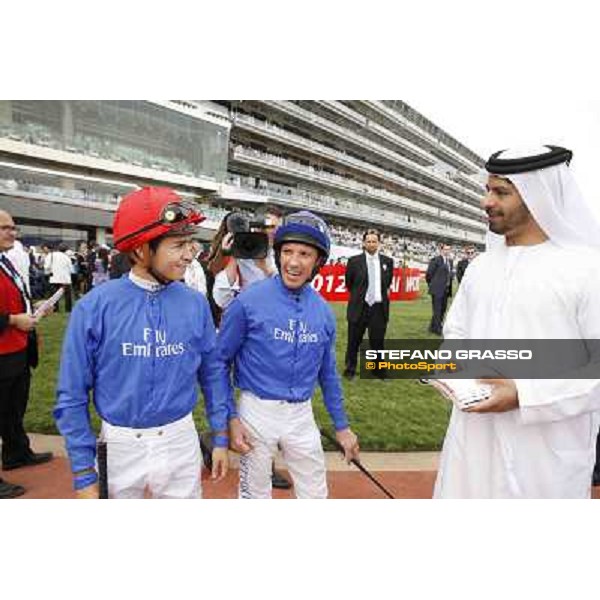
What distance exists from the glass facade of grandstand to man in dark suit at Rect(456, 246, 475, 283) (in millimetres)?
947

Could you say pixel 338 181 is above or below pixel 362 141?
below

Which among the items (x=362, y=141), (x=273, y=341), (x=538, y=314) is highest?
(x=362, y=141)

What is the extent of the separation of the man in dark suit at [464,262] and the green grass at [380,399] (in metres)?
0.13

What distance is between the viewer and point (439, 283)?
168 cm

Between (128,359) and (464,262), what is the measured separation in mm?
1082

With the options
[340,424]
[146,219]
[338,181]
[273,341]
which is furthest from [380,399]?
[146,219]

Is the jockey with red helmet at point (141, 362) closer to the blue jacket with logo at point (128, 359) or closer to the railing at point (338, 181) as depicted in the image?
the blue jacket with logo at point (128, 359)

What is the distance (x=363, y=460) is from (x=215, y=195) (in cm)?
128

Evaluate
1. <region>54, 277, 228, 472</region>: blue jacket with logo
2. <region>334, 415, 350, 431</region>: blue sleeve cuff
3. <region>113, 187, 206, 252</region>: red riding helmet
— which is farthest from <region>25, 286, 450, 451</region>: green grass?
<region>113, 187, 206, 252</region>: red riding helmet

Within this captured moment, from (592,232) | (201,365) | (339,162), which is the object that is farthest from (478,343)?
(339,162)

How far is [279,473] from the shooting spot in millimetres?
1986

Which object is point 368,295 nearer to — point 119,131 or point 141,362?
point 141,362

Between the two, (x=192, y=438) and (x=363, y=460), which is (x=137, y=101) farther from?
(x=363, y=460)

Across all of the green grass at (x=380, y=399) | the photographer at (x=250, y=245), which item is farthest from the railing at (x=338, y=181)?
the green grass at (x=380, y=399)
